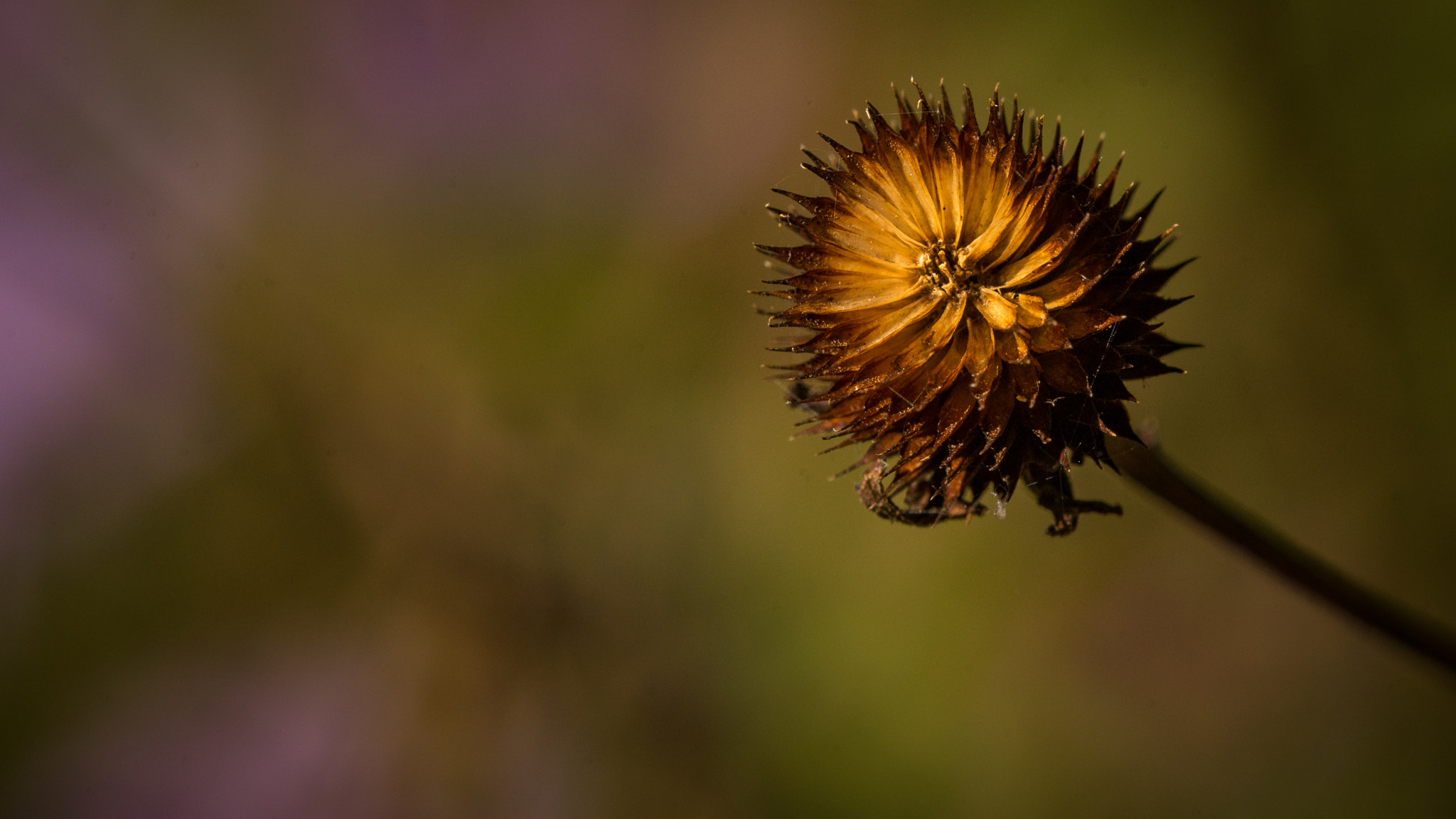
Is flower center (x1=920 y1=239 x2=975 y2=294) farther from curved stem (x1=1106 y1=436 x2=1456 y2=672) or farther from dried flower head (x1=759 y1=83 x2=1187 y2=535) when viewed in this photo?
curved stem (x1=1106 y1=436 x2=1456 y2=672)

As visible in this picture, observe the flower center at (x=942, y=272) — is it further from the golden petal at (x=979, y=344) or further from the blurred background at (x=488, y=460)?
the blurred background at (x=488, y=460)

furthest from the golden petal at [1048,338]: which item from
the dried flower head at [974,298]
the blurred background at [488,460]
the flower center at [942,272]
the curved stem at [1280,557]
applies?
the blurred background at [488,460]

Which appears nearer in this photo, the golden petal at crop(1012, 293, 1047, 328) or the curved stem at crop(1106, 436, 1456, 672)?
the golden petal at crop(1012, 293, 1047, 328)

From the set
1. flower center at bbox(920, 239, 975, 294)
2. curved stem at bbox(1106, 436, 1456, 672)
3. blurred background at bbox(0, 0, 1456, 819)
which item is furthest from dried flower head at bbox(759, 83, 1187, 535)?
blurred background at bbox(0, 0, 1456, 819)

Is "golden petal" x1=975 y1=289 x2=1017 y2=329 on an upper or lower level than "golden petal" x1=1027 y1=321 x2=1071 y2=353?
upper

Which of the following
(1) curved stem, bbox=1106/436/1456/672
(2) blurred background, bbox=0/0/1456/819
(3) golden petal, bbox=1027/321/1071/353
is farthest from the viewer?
(2) blurred background, bbox=0/0/1456/819

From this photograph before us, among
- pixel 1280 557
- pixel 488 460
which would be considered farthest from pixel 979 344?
pixel 488 460

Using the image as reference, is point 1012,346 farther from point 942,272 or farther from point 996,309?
point 942,272

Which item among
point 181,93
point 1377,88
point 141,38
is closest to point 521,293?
point 181,93
